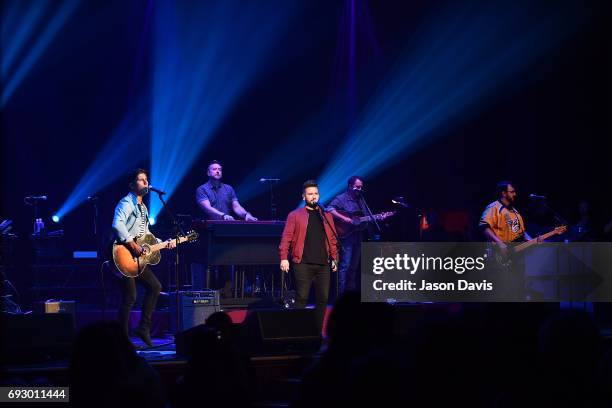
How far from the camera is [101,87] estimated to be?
1312cm

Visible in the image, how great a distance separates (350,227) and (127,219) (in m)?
4.35

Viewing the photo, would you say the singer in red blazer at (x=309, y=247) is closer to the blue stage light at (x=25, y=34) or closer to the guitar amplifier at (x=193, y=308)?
the guitar amplifier at (x=193, y=308)

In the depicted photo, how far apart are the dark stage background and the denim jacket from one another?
141 inches

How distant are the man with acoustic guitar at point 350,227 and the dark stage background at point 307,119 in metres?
2.27

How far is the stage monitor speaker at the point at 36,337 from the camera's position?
641 cm

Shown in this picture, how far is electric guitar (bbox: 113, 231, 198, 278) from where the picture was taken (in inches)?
326

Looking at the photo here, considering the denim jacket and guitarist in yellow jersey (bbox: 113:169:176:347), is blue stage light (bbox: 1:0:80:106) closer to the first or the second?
guitarist in yellow jersey (bbox: 113:169:176:347)

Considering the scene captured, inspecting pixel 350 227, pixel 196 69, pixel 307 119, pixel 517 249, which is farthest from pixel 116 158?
pixel 517 249

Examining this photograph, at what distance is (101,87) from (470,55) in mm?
6855

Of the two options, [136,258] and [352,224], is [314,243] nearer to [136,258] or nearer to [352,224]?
[136,258]

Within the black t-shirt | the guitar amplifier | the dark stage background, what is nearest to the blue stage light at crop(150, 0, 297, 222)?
the dark stage background

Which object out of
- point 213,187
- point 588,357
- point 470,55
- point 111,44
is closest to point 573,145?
point 470,55

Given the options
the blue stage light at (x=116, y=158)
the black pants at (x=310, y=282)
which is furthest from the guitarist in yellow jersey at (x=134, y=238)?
the blue stage light at (x=116, y=158)

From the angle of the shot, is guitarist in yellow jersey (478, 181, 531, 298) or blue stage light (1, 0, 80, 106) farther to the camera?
blue stage light (1, 0, 80, 106)
